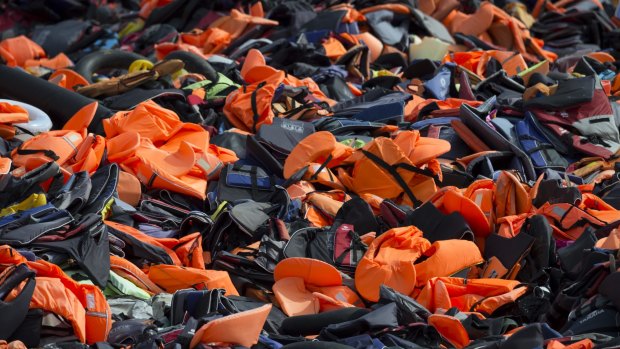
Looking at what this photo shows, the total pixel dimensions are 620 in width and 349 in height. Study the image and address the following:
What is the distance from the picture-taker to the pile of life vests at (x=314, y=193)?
523cm

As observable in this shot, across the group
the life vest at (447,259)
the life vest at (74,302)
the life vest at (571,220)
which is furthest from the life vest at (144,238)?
the life vest at (571,220)

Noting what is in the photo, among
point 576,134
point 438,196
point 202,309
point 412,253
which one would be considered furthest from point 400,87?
point 202,309

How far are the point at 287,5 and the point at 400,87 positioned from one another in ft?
7.87

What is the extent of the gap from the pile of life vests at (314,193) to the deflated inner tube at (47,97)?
0.06 ft

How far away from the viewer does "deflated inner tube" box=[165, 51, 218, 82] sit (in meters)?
9.49

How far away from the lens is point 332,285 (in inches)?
234

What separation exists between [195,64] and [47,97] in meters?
1.47

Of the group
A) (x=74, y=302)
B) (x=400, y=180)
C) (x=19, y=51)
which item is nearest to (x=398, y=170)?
(x=400, y=180)

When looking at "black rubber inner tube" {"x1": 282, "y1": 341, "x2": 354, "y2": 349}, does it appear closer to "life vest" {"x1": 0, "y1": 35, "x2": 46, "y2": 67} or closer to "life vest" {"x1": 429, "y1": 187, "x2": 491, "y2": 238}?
"life vest" {"x1": 429, "y1": 187, "x2": 491, "y2": 238}

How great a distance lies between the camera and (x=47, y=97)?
858cm

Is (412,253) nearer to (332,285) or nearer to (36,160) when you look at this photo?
(332,285)

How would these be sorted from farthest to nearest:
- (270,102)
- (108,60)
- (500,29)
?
(500,29) → (108,60) → (270,102)

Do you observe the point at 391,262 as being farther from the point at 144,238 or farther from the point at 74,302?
the point at 74,302

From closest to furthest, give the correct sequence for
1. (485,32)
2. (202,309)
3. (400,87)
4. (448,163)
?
(202,309)
(448,163)
(400,87)
(485,32)
